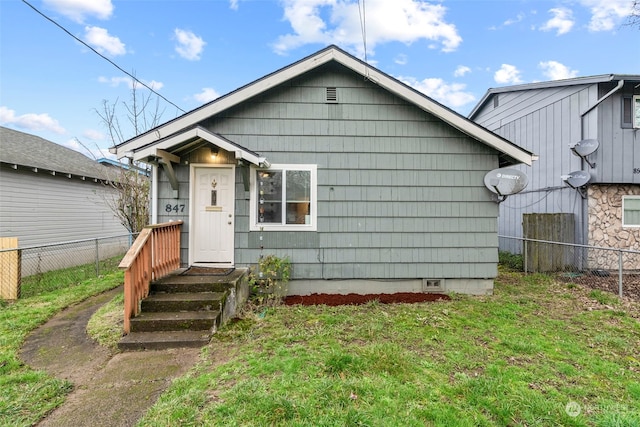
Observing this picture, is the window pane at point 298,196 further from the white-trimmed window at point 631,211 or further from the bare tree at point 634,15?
the bare tree at point 634,15

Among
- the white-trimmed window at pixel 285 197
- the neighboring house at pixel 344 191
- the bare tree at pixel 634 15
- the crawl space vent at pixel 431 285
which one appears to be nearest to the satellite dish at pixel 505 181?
the neighboring house at pixel 344 191

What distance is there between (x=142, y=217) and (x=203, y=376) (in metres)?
8.88

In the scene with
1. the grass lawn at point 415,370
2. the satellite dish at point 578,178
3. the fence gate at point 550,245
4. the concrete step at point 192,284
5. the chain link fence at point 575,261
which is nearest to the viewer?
the grass lawn at point 415,370

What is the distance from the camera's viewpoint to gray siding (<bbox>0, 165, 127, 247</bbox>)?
8922 mm

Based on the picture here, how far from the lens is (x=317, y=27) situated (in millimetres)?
10555

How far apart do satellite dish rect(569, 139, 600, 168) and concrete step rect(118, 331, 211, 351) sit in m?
10.1

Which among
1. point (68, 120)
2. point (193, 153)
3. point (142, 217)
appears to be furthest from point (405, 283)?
point (68, 120)

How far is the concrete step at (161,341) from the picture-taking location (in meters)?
3.88

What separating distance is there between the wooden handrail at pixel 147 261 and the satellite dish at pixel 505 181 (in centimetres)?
610

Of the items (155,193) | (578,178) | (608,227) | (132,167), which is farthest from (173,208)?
(608,227)

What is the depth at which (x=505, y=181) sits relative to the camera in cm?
575

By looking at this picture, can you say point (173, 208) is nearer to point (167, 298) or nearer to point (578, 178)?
point (167, 298)

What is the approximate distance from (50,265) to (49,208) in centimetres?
199

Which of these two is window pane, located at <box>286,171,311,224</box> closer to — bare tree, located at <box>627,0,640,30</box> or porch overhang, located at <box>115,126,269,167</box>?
porch overhang, located at <box>115,126,269,167</box>
